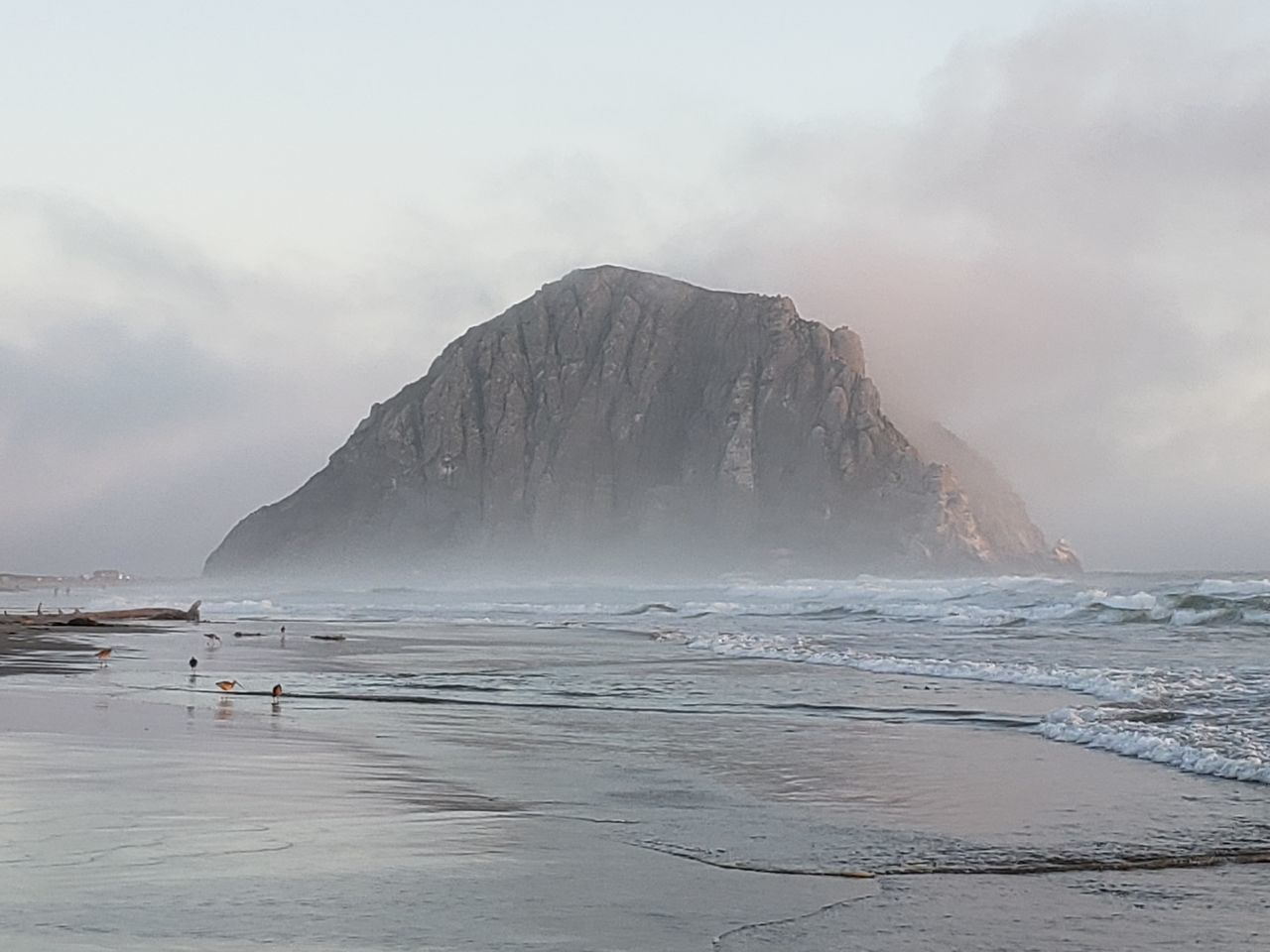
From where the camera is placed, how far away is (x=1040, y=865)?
6801 mm

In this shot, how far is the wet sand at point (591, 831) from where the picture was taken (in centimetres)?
534

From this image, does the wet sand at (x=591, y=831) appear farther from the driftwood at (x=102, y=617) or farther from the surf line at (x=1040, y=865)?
the driftwood at (x=102, y=617)

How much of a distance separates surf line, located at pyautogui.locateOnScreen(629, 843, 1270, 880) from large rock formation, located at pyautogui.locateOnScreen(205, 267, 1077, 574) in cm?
12001

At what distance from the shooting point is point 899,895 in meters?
6.08

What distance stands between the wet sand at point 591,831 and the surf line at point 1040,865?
0.11 ft

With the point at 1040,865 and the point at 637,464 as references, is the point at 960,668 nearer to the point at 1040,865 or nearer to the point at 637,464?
the point at 1040,865

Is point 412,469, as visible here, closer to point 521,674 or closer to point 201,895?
point 521,674

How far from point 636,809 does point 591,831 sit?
32.5 inches

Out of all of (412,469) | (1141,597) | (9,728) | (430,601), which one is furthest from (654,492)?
(9,728)

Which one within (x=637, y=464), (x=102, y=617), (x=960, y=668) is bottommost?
(x=960, y=668)

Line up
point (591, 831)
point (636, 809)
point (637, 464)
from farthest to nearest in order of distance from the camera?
point (637, 464) < point (636, 809) < point (591, 831)

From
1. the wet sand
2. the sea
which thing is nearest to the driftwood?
the sea

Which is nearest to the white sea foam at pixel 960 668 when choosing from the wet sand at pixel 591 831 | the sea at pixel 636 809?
the sea at pixel 636 809

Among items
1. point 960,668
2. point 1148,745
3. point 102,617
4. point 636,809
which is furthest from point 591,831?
point 102,617
